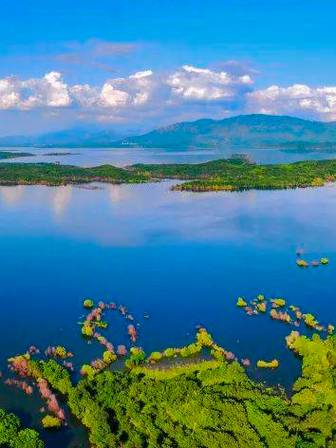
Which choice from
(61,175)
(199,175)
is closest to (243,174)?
(199,175)

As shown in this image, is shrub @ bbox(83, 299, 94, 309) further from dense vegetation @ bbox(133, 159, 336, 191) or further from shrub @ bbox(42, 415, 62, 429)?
dense vegetation @ bbox(133, 159, 336, 191)

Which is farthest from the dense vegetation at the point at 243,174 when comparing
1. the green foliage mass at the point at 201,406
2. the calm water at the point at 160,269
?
the green foliage mass at the point at 201,406

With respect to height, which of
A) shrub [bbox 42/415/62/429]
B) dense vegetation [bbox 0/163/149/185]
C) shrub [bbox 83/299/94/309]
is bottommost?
shrub [bbox 42/415/62/429]

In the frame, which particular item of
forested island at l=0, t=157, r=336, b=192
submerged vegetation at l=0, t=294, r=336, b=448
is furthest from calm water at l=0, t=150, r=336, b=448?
forested island at l=0, t=157, r=336, b=192

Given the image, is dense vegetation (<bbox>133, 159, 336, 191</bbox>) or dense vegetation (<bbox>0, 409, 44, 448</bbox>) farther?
dense vegetation (<bbox>133, 159, 336, 191</bbox>)

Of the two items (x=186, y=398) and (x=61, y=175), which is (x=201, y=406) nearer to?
(x=186, y=398)

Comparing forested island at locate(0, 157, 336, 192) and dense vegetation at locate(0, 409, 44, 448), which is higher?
forested island at locate(0, 157, 336, 192)

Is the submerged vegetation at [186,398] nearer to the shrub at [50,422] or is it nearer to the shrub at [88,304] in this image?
the shrub at [50,422]

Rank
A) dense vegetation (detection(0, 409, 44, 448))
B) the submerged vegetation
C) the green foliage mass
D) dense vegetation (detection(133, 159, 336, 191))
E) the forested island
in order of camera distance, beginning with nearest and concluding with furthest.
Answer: dense vegetation (detection(0, 409, 44, 448)) < the green foliage mass < the submerged vegetation < dense vegetation (detection(133, 159, 336, 191)) < the forested island
